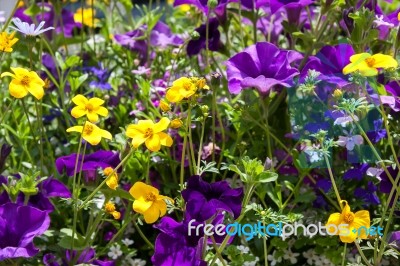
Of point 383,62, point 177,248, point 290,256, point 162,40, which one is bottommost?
point 290,256

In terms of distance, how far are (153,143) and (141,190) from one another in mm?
66

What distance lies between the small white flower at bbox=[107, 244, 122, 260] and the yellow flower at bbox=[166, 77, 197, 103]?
1.03ft

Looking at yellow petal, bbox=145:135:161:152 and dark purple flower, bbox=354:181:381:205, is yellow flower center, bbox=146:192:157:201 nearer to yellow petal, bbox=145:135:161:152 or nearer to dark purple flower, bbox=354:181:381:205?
yellow petal, bbox=145:135:161:152

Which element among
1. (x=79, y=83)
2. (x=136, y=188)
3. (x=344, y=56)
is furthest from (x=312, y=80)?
(x=79, y=83)

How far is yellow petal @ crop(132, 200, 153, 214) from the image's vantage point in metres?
0.90

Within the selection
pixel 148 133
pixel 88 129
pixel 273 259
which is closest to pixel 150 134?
pixel 148 133

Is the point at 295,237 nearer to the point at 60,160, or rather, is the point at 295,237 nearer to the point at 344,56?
the point at 344,56

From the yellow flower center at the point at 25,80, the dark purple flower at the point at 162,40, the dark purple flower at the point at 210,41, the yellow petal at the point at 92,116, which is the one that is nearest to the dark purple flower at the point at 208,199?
the yellow petal at the point at 92,116

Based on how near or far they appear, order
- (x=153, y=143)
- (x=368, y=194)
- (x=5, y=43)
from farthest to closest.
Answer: (x=368, y=194) → (x=5, y=43) → (x=153, y=143)

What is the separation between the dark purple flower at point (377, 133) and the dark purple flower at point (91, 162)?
1.24 feet

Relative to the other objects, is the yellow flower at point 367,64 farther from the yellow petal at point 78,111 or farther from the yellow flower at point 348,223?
the yellow petal at point 78,111

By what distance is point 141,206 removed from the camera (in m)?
0.90

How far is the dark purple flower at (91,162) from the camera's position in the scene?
1027 mm

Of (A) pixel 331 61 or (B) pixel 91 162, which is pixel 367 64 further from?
(B) pixel 91 162
